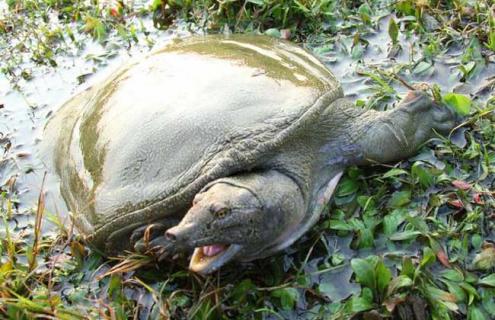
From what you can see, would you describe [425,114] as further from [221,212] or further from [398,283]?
[221,212]

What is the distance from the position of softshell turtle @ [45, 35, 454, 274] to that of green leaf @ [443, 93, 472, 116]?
52 mm

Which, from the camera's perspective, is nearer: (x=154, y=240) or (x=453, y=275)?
(x=453, y=275)

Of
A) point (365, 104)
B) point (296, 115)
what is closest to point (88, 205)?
point (296, 115)

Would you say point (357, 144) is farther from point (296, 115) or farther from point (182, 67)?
point (182, 67)

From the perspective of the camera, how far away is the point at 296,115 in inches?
94.0

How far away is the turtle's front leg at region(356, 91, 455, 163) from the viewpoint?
2.62 metres

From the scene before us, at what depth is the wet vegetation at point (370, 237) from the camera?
219cm

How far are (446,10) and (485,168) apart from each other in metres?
1.36

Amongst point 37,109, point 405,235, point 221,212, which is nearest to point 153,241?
point 221,212

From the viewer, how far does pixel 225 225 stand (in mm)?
2053

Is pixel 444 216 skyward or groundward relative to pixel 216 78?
groundward

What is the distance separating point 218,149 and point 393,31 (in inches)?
64.4

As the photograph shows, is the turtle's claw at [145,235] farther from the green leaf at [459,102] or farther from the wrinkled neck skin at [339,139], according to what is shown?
the green leaf at [459,102]

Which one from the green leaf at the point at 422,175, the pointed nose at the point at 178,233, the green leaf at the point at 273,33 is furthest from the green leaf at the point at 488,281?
the green leaf at the point at 273,33
